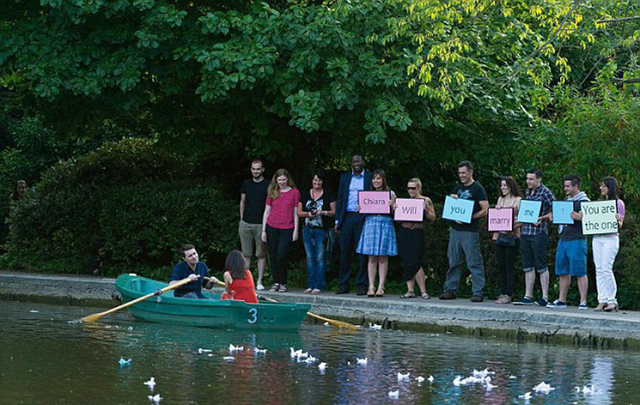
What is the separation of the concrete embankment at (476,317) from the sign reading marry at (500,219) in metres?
1.15

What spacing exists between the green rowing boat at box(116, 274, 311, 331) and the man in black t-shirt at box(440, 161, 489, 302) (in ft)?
11.7

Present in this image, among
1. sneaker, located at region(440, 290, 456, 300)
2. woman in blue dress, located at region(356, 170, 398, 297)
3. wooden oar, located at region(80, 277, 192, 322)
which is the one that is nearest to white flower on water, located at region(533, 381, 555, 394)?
wooden oar, located at region(80, 277, 192, 322)

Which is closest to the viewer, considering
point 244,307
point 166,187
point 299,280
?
point 244,307

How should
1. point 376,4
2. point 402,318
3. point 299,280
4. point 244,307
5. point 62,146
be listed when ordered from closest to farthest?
point 244,307
point 402,318
point 376,4
point 299,280
point 62,146

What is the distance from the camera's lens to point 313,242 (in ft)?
64.8

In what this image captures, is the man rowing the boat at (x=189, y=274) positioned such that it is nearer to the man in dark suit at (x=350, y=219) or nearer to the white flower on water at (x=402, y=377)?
the man in dark suit at (x=350, y=219)

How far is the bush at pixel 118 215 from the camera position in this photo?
22094mm

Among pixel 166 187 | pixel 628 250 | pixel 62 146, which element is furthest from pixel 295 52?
pixel 62 146

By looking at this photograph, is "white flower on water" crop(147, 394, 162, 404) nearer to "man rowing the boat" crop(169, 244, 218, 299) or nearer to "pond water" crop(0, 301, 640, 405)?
"pond water" crop(0, 301, 640, 405)

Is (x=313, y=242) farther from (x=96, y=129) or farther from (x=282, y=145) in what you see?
(x=96, y=129)

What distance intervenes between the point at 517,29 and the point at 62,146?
572 inches

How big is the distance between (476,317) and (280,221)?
14.2ft

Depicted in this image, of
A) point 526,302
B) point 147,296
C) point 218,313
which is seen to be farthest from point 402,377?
point 526,302

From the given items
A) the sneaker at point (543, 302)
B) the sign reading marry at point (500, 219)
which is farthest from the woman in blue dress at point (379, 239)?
the sneaker at point (543, 302)
